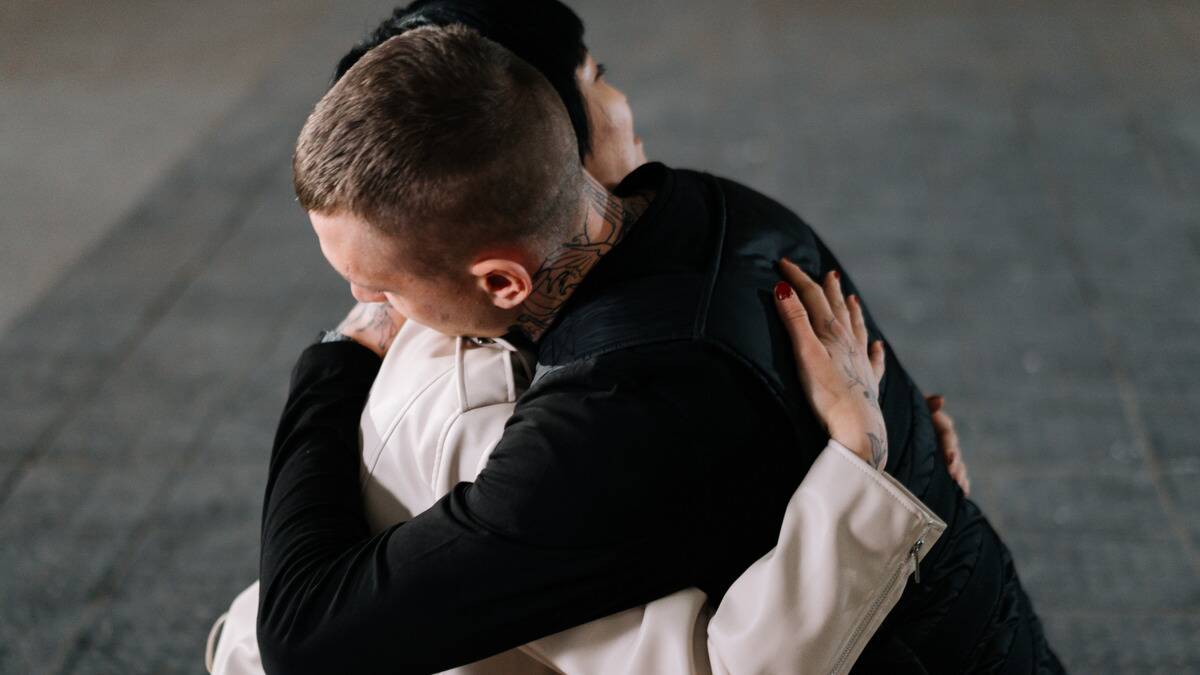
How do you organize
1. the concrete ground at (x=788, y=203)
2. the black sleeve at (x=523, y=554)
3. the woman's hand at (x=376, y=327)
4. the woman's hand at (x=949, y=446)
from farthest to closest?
the concrete ground at (x=788, y=203), the woman's hand at (x=949, y=446), the woman's hand at (x=376, y=327), the black sleeve at (x=523, y=554)

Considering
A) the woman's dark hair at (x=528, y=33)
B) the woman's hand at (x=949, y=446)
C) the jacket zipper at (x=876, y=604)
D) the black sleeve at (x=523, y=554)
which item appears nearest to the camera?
the black sleeve at (x=523, y=554)

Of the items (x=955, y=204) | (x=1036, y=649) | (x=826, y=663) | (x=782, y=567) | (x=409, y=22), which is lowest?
(x=955, y=204)

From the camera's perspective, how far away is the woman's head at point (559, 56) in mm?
1479

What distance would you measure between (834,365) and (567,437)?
35 centimetres

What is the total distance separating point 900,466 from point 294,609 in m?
0.76

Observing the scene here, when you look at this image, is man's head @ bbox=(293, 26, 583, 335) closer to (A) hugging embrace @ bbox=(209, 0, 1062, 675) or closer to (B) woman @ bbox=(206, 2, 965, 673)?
(A) hugging embrace @ bbox=(209, 0, 1062, 675)

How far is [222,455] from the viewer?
323 centimetres

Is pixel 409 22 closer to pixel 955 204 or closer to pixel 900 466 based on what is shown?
pixel 900 466

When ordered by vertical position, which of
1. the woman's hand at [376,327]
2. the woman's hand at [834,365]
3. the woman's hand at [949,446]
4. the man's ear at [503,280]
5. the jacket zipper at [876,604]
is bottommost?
the woman's hand at [949,446]

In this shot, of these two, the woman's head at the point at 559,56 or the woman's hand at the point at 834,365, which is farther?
the woman's head at the point at 559,56

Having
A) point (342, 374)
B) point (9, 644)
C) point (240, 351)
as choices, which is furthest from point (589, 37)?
point (342, 374)

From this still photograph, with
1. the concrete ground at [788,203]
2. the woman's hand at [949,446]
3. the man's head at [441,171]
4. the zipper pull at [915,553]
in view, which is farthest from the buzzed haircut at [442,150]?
the concrete ground at [788,203]

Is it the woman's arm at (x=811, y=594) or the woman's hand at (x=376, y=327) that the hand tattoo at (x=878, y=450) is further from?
the woman's hand at (x=376, y=327)

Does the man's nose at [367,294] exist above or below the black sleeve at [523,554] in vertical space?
above
